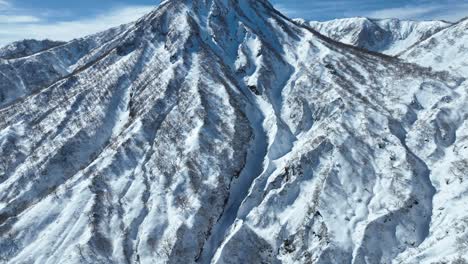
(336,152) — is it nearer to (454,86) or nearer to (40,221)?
(454,86)

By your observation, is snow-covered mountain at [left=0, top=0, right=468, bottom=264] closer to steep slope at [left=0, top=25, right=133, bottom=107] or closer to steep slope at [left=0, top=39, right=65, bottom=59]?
steep slope at [left=0, top=25, right=133, bottom=107]

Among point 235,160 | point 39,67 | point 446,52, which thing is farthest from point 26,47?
point 446,52

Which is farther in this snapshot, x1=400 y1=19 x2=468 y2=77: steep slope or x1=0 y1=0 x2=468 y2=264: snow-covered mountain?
x1=400 y1=19 x2=468 y2=77: steep slope

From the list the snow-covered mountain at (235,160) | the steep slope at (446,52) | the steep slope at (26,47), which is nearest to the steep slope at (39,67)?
the steep slope at (26,47)

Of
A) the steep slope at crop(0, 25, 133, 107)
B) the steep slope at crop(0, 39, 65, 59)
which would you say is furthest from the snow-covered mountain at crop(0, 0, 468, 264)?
the steep slope at crop(0, 39, 65, 59)

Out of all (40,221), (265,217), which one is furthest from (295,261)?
(40,221)

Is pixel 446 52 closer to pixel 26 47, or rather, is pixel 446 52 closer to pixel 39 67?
pixel 39 67

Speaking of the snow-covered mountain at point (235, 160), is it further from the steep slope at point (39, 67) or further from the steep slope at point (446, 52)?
the steep slope at point (39, 67)
